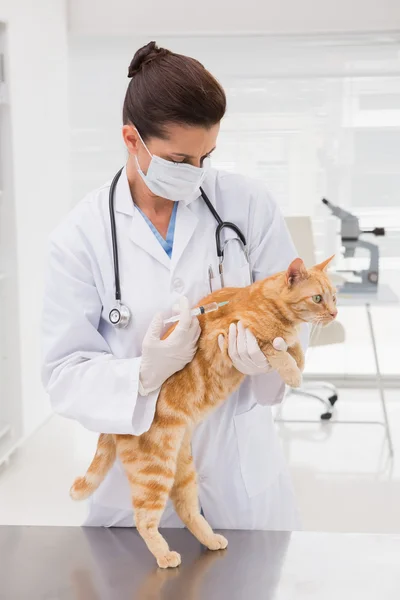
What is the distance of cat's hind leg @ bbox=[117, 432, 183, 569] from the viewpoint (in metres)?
1.26

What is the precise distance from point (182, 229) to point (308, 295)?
29 centimetres

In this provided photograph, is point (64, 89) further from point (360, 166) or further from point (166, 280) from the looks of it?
point (166, 280)

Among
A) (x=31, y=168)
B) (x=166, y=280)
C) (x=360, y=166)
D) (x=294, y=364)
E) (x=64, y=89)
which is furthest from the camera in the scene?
(x=360, y=166)

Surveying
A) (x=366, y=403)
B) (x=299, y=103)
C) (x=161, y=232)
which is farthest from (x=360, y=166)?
(x=161, y=232)

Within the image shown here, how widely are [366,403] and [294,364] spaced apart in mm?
3823

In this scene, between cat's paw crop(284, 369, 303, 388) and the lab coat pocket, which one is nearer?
cat's paw crop(284, 369, 303, 388)

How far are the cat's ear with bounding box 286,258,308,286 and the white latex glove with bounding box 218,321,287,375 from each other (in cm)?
12

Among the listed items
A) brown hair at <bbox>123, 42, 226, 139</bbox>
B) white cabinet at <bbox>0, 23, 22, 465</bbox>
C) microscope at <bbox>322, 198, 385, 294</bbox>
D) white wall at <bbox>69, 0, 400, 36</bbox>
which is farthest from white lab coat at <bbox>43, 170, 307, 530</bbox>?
white wall at <bbox>69, 0, 400, 36</bbox>

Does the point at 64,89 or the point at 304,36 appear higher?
the point at 304,36

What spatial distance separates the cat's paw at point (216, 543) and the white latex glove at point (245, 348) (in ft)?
1.03

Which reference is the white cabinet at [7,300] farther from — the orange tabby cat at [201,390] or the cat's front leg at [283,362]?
the cat's front leg at [283,362]

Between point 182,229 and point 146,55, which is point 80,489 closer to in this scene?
point 182,229

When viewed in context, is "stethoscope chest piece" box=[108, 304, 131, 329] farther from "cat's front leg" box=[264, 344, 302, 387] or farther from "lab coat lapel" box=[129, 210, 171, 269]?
"cat's front leg" box=[264, 344, 302, 387]

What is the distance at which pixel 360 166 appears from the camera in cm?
530
